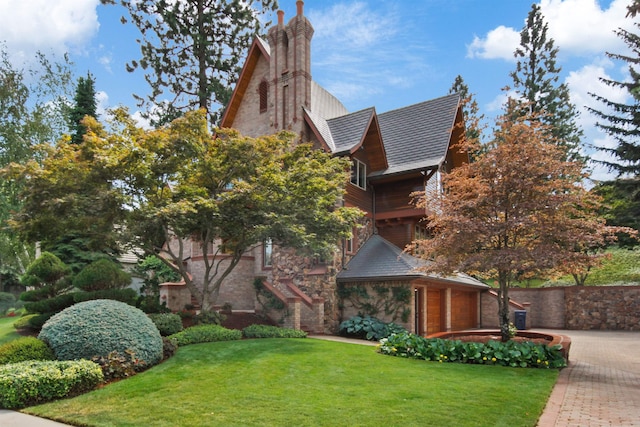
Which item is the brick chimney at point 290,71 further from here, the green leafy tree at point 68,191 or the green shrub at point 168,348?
the green shrub at point 168,348

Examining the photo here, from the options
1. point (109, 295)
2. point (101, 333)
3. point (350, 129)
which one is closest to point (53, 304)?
point (109, 295)

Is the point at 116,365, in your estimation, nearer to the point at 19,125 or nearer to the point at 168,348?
the point at 168,348

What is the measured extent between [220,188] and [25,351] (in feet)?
25.0

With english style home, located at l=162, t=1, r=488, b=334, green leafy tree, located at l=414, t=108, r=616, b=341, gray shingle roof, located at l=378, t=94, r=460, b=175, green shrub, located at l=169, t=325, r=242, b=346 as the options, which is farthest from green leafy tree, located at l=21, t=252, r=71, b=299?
gray shingle roof, located at l=378, t=94, r=460, b=175

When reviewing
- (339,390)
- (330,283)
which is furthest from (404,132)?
(339,390)

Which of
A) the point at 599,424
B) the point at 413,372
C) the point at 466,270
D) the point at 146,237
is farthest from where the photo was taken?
the point at 146,237

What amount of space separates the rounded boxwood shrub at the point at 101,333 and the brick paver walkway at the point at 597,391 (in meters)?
7.96

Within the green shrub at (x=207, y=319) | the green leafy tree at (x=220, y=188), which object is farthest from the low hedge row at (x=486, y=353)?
the green shrub at (x=207, y=319)

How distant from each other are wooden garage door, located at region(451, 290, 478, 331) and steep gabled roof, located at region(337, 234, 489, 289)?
217 centimetres

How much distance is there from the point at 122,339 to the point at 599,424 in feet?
29.4

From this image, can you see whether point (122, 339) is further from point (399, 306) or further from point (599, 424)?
point (399, 306)

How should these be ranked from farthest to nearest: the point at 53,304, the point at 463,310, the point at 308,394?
the point at 463,310 → the point at 53,304 → the point at 308,394

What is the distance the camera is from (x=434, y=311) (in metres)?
20.4

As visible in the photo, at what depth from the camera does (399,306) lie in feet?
58.1
